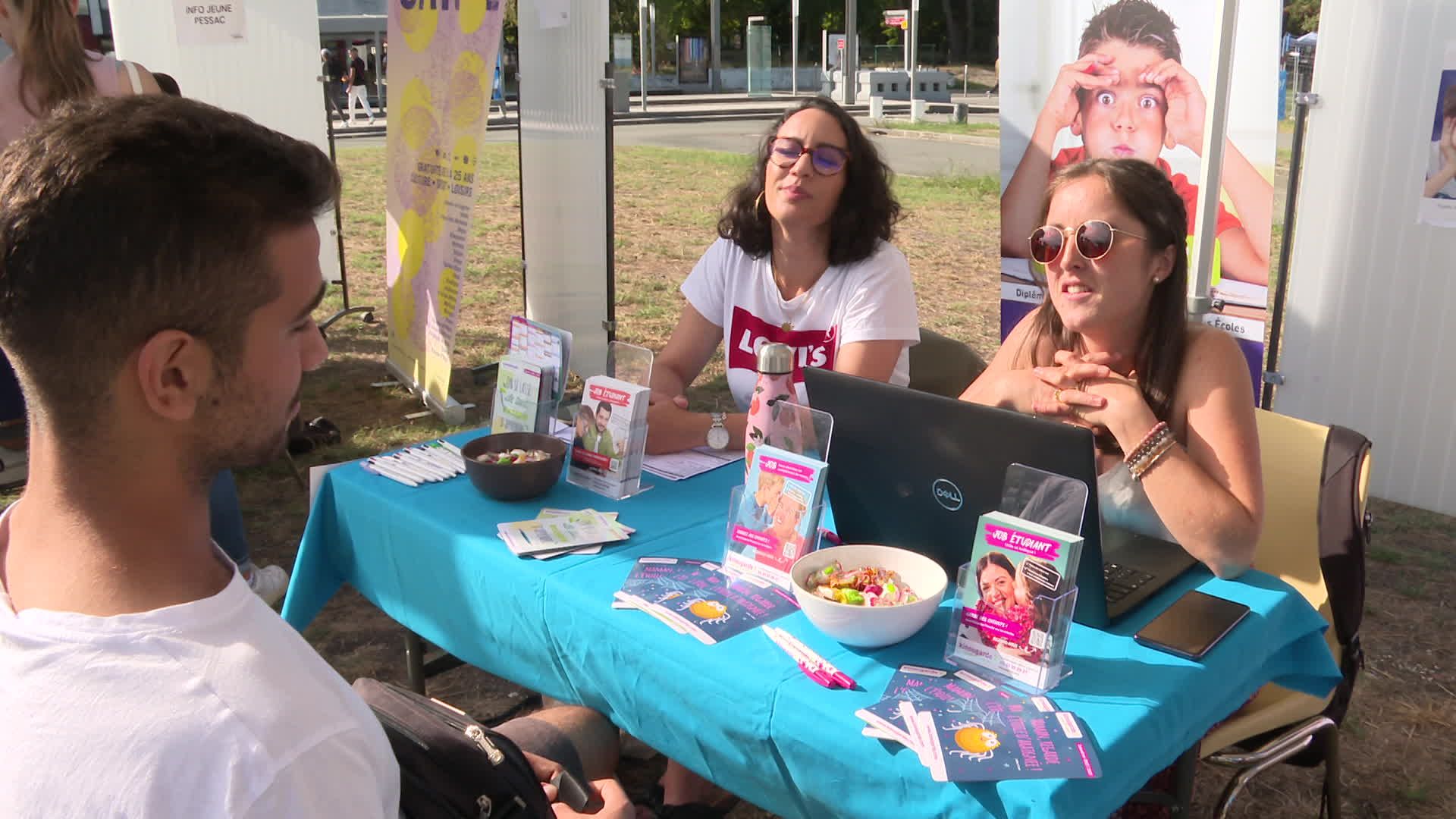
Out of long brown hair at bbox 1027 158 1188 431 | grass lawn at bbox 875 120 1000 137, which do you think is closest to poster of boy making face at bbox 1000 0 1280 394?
long brown hair at bbox 1027 158 1188 431

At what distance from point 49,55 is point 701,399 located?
2.90 metres

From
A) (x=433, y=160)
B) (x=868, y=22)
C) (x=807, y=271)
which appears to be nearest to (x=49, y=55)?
Result: (x=433, y=160)

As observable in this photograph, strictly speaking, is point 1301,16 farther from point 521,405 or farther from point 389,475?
point 389,475

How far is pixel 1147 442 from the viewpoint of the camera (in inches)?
68.6

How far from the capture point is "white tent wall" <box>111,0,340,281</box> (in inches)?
221

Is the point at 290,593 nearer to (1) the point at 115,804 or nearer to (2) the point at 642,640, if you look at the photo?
(2) the point at 642,640

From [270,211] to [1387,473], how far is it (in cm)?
403

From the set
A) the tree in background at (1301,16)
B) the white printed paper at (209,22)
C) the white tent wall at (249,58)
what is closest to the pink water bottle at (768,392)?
the white tent wall at (249,58)

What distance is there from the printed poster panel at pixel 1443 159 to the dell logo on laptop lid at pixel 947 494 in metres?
2.79

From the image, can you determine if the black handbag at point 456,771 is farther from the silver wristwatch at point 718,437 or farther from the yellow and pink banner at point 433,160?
the yellow and pink banner at point 433,160

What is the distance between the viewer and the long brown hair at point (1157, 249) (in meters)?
1.93

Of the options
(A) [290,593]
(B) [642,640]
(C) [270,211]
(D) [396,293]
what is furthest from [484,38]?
(C) [270,211]

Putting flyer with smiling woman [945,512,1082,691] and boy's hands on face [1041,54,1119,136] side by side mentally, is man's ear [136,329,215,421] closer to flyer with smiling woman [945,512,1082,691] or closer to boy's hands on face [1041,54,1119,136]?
flyer with smiling woman [945,512,1082,691]

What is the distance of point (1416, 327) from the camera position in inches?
140
